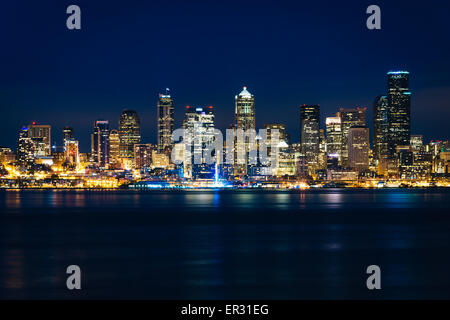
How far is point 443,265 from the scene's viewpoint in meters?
40.7

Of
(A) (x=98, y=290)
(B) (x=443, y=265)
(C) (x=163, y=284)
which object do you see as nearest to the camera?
(A) (x=98, y=290)

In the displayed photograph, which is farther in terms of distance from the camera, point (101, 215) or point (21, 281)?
point (101, 215)

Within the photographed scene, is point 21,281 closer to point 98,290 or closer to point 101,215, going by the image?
point 98,290

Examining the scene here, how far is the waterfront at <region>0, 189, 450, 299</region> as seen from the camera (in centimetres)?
3225

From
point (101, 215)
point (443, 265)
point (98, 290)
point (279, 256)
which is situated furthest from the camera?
point (101, 215)

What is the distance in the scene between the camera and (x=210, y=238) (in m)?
57.5

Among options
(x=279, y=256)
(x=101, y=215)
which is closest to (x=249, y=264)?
(x=279, y=256)

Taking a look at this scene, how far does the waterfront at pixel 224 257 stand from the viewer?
106 ft

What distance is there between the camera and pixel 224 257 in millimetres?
44656

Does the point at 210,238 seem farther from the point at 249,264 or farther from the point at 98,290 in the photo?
the point at 98,290
